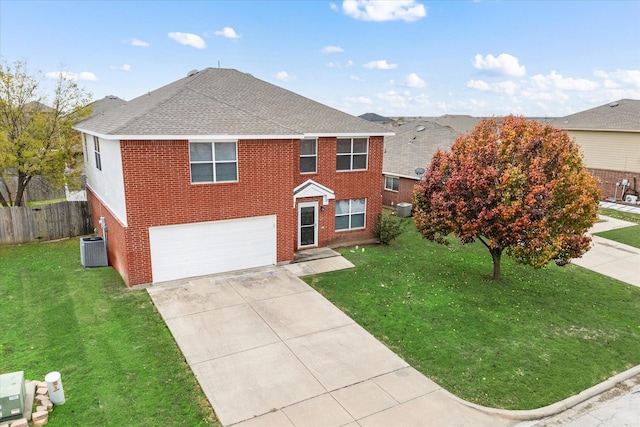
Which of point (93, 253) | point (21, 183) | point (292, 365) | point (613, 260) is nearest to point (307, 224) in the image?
point (93, 253)

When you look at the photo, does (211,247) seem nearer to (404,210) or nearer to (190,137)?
(190,137)

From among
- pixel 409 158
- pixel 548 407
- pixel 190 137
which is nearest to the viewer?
pixel 548 407

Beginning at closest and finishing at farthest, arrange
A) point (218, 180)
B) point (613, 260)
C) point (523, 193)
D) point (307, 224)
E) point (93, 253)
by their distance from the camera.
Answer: point (523, 193) → point (218, 180) → point (93, 253) → point (307, 224) → point (613, 260)

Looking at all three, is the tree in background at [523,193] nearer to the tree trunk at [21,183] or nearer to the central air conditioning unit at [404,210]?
the central air conditioning unit at [404,210]

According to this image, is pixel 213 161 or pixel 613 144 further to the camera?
pixel 613 144

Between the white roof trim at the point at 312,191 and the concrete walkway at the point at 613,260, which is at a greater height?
the white roof trim at the point at 312,191

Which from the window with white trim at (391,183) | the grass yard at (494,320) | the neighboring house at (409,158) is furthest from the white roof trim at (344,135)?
the window with white trim at (391,183)

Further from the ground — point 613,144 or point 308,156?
point 613,144

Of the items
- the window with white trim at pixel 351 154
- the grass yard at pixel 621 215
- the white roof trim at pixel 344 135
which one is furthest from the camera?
the grass yard at pixel 621 215
